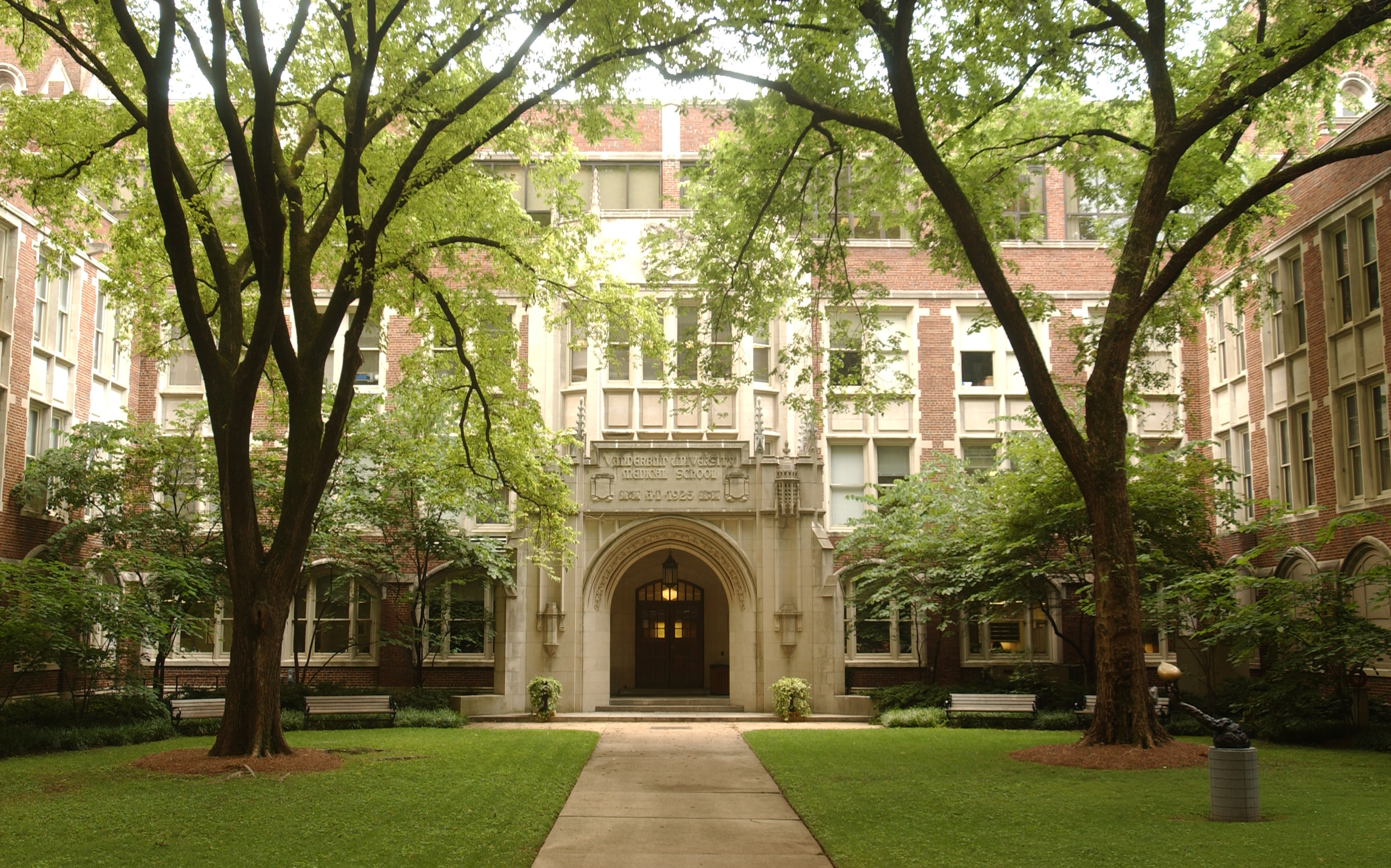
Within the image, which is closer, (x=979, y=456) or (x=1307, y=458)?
(x=1307, y=458)

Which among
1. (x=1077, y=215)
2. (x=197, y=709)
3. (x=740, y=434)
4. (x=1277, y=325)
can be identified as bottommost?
(x=197, y=709)

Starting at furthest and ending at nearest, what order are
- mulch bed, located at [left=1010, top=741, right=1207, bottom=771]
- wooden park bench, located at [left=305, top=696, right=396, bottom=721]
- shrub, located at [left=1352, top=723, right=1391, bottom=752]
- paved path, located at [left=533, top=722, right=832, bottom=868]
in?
wooden park bench, located at [left=305, top=696, right=396, bottom=721], shrub, located at [left=1352, top=723, right=1391, bottom=752], mulch bed, located at [left=1010, top=741, right=1207, bottom=771], paved path, located at [left=533, top=722, right=832, bottom=868]

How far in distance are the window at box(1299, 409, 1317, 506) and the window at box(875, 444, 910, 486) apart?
801 centimetres

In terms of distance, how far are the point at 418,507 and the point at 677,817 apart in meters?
12.9

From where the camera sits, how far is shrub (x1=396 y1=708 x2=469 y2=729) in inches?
794

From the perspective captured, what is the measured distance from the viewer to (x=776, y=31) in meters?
13.8

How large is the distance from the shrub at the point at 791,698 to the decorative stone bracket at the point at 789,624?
37.1 inches

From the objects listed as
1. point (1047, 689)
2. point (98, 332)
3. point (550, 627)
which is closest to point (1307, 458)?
point (1047, 689)

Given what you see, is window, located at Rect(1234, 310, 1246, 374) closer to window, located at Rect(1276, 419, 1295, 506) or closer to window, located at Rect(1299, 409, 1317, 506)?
window, located at Rect(1276, 419, 1295, 506)

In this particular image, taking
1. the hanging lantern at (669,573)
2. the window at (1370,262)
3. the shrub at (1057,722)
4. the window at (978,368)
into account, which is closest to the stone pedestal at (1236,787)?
the shrub at (1057,722)

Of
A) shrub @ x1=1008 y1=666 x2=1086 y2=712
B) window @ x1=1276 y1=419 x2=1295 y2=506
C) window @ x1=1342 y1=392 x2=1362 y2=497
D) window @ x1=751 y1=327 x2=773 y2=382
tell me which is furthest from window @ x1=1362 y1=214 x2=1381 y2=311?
window @ x1=751 y1=327 x2=773 y2=382

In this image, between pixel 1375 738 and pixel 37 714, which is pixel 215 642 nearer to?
pixel 37 714

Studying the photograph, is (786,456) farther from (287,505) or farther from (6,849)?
(6,849)

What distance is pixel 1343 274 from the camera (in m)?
19.9
